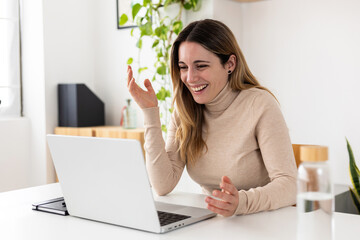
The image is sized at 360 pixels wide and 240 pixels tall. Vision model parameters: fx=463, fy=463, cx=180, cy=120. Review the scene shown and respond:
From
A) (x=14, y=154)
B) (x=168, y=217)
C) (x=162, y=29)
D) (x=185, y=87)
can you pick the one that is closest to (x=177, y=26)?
(x=162, y=29)

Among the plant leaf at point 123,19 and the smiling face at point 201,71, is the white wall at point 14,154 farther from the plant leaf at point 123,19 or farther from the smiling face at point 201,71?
the smiling face at point 201,71

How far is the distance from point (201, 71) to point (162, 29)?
4.38 feet

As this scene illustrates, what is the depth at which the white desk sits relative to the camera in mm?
→ 1174

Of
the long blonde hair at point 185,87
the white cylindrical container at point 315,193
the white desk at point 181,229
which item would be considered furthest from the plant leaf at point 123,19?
the white cylindrical container at point 315,193

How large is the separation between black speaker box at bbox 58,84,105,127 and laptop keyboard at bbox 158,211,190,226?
2126 millimetres

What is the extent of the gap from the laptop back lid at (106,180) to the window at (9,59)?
2.28 metres

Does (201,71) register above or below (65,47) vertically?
below

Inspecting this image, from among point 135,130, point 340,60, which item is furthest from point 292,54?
point 135,130

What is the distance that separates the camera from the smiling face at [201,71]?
172 cm

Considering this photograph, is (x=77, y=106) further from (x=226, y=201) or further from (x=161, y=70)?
(x=226, y=201)

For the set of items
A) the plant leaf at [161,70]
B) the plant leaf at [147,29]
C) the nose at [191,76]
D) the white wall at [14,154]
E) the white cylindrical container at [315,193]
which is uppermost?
the plant leaf at [147,29]

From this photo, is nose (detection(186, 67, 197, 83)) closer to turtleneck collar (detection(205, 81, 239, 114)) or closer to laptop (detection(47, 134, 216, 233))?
turtleneck collar (detection(205, 81, 239, 114))

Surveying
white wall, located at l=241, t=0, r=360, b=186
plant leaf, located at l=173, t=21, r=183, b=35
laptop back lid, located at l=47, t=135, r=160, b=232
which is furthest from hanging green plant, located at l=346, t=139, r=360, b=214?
laptop back lid, located at l=47, t=135, r=160, b=232

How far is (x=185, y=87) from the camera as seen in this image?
1.87 meters
